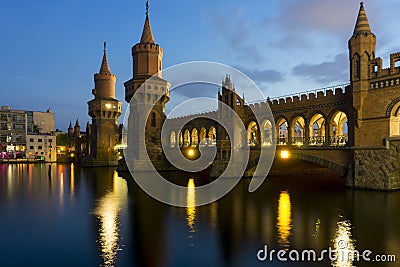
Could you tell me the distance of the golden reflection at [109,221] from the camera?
1068 cm

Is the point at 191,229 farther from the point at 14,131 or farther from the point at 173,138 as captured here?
the point at 14,131

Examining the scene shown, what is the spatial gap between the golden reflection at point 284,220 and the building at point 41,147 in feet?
256

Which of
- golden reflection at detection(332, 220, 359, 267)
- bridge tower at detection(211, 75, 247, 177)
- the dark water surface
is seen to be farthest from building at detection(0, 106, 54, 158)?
golden reflection at detection(332, 220, 359, 267)

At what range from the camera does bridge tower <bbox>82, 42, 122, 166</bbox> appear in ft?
194

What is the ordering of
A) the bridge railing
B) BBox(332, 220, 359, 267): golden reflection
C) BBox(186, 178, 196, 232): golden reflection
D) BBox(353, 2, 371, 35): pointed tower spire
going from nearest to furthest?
BBox(332, 220, 359, 267): golden reflection
BBox(186, 178, 196, 232): golden reflection
BBox(353, 2, 371, 35): pointed tower spire
the bridge railing

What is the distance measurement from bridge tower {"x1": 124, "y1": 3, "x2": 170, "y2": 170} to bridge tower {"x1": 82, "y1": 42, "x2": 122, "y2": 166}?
12.1 meters

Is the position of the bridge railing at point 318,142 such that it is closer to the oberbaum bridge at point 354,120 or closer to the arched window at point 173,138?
the oberbaum bridge at point 354,120

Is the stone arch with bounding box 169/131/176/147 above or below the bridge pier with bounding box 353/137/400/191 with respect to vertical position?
above

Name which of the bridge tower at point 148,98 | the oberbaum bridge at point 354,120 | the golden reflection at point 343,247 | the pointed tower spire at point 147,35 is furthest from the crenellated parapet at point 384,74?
the pointed tower spire at point 147,35

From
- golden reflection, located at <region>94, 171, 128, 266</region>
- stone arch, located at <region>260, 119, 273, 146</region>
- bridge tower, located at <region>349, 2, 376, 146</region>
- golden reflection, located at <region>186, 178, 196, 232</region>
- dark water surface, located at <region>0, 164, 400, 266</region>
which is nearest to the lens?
dark water surface, located at <region>0, 164, 400, 266</region>

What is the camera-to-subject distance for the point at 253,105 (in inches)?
1357

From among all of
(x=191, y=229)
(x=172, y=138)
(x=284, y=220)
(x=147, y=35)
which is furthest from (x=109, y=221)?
(x=172, y=138)

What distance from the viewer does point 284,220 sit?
49.6ft

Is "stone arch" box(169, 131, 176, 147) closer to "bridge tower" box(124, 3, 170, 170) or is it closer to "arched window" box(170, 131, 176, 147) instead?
"arched window" box(170, 131, 176, 147)
